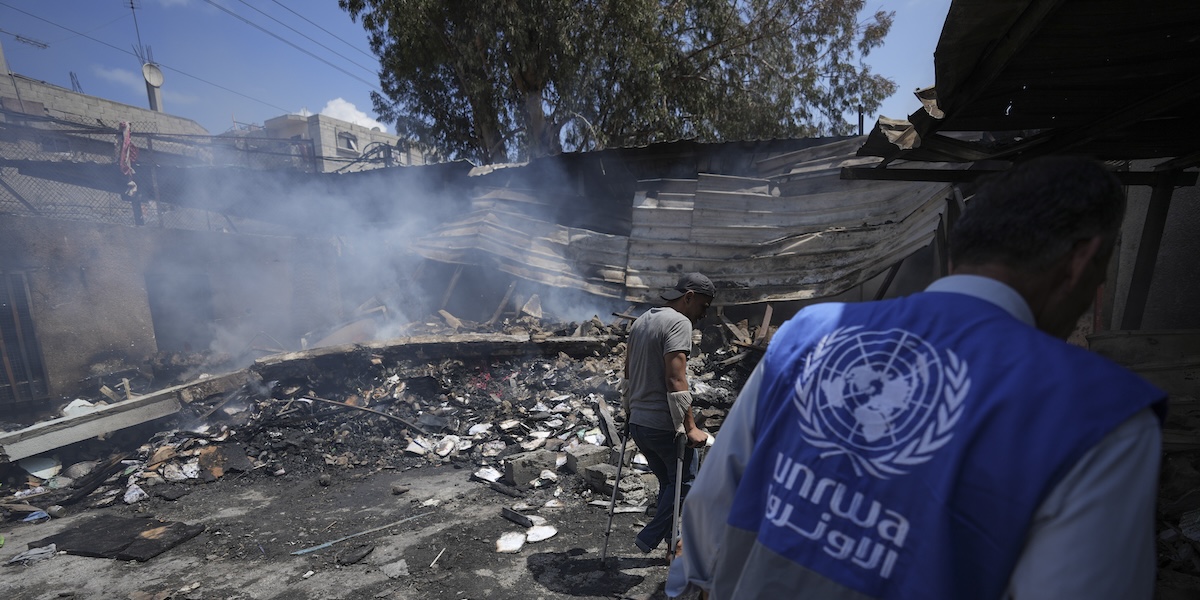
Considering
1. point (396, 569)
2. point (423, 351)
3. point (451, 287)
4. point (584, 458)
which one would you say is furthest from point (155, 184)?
point (396, 569)

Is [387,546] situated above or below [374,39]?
below

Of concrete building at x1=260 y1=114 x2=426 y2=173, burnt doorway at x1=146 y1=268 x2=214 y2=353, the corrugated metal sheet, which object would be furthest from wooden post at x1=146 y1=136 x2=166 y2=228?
concrete building at x1=260 y1=114 x2=426 y2=173

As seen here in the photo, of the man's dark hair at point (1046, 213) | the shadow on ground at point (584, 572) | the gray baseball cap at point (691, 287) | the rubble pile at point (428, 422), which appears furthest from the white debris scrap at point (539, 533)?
the man's dark hair at point (1046, 213)

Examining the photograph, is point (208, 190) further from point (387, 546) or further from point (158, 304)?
point (387, 546)

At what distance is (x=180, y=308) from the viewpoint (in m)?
12.2

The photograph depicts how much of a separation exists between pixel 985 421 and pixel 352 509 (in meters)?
6.33

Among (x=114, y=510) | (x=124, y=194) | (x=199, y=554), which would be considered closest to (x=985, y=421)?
(x=199, y=554)

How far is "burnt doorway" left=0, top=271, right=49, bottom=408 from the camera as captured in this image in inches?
375

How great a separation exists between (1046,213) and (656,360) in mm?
3089

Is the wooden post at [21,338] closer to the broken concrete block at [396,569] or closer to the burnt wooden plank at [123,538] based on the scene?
the burnt wooden plank at [123,538]

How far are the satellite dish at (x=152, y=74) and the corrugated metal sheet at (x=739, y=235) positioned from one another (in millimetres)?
23655

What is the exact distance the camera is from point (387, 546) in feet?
16.6

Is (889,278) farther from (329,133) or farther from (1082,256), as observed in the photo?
(329,133)

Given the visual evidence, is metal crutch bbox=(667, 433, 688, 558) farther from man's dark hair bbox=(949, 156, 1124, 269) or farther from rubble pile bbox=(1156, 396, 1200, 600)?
man's dark hair bbox=(949, 156, 1124, 269)
